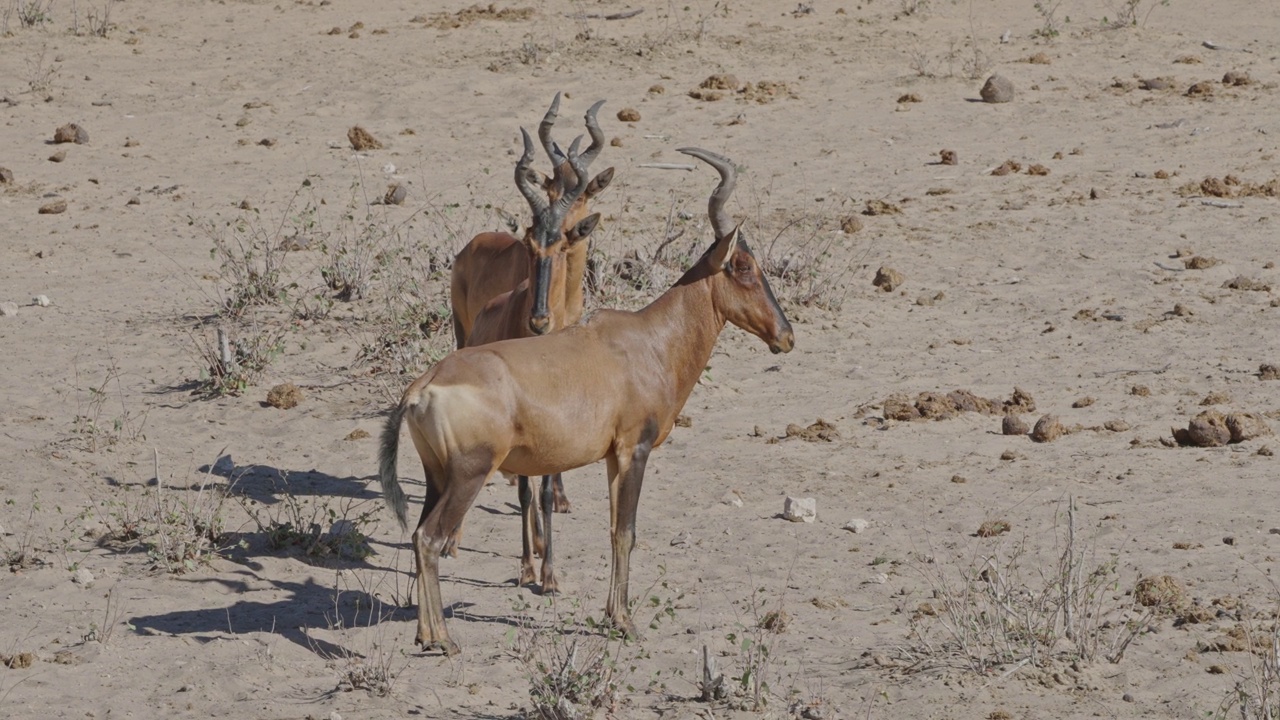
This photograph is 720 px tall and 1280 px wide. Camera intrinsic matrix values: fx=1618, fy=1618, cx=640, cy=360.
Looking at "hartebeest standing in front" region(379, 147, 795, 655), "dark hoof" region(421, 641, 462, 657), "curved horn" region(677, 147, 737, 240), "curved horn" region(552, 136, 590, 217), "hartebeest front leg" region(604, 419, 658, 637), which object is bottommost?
"dark hoof" region(421, 641, 462, 657)

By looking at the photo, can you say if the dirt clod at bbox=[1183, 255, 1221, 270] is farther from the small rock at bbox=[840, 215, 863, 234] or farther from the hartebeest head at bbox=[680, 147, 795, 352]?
the hartebeest head at bbox=[680, 147, 795, 352]

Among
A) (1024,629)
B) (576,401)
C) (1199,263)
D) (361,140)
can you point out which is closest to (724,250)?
(576,401)

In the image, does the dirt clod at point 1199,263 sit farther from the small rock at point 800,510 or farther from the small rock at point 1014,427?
the small rock at point 800,510

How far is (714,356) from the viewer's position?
12281 millimetres

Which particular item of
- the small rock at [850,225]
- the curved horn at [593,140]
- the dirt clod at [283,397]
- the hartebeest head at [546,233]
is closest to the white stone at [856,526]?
the hartebeest head at [546,233]

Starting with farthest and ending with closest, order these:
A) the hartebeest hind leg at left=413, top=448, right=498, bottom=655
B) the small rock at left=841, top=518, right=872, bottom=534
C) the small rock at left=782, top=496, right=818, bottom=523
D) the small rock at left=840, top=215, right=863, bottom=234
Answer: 1. the small rock at left=840, top=215, right=863, bottom=234
2. the small rock at left=782, top=496, right=818, bottom=523
3. the small rock at left=841, top=518, right=872, bottom=534
4. the hartebeest hind leg at left=413, top=448, right=498, bottom=655

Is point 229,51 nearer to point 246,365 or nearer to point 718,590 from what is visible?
point 246,365

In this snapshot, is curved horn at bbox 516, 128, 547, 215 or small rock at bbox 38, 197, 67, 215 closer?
curved horn at bbox 516, 128, 547, 215

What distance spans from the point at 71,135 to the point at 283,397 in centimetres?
714

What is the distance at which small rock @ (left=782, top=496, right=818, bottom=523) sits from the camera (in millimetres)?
9289

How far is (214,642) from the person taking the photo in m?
7.43

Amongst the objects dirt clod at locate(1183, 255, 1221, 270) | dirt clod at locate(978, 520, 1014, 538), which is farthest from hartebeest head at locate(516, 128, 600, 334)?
dirt clod at locate(1183, 255, 1221, 270)

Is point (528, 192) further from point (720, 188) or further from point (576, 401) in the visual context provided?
point (576, 401)

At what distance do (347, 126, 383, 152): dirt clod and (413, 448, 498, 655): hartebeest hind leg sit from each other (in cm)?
993
